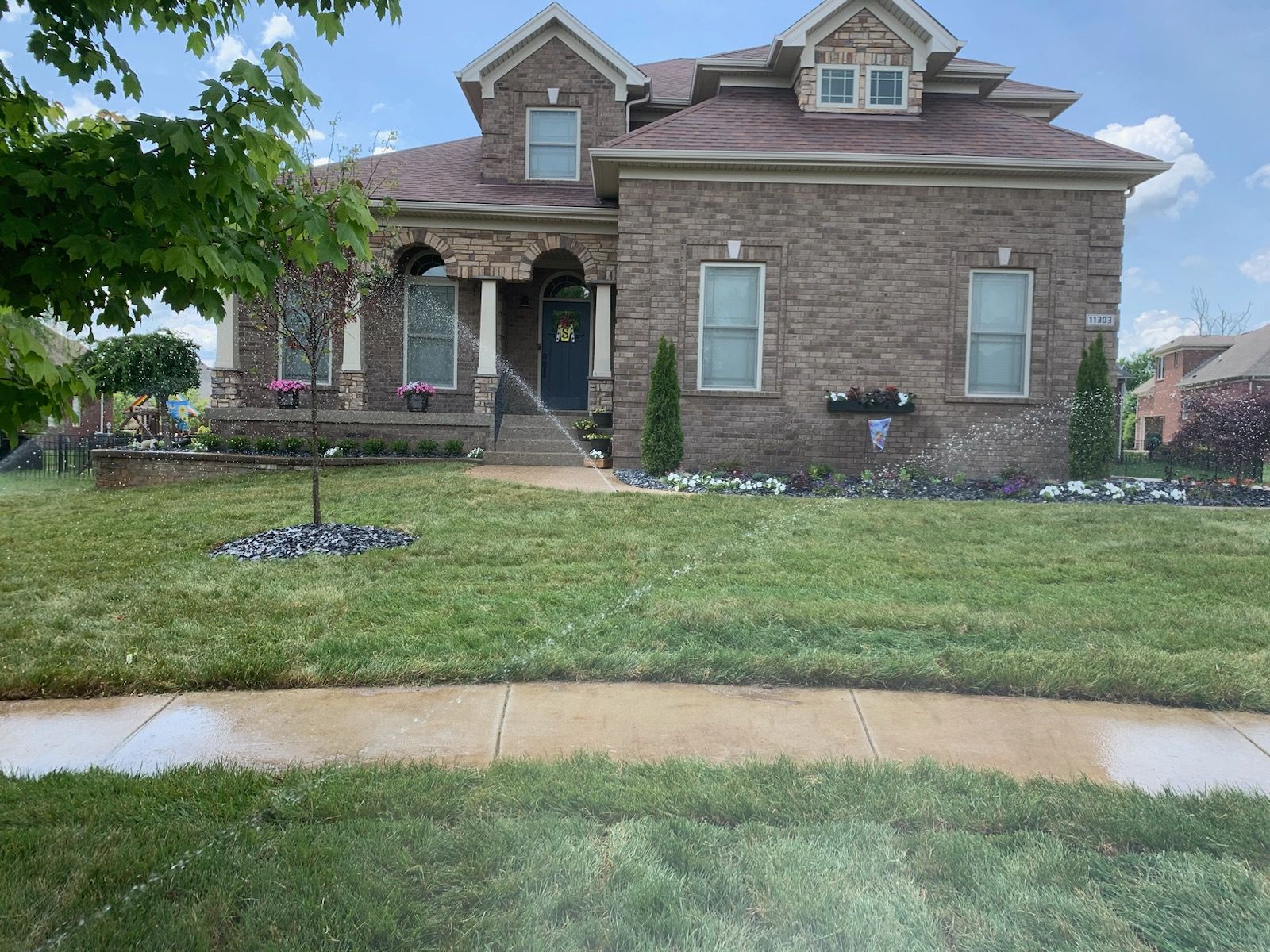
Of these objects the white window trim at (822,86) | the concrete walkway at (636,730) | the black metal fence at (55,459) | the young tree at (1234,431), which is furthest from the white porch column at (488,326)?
the concrete walkway at (636,730)

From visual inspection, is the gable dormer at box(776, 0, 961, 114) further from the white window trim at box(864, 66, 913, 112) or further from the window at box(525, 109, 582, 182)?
the window at box(525, 109, 582, 182)

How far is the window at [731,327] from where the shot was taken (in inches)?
545

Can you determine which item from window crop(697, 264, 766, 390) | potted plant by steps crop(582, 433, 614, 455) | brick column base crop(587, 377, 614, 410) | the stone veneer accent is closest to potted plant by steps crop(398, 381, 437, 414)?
brick column base crop(587, 377, 614, 410)

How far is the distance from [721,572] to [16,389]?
451 cm

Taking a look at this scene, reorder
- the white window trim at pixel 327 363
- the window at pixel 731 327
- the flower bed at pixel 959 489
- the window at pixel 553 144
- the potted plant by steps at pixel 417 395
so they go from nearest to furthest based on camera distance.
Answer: the flower bed at pixel 959 489 → the window at pixel 731 327 → the potted plant by steps at pixel 417 395 → the white window trim at pixel 327 363 → the window at pixel 553 144

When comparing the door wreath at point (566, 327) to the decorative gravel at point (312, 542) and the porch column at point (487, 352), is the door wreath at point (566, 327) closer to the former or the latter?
the porch column at point (487, 352)

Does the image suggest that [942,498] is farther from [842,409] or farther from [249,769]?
[249,769]

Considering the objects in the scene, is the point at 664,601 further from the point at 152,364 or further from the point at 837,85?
the point at 152,364

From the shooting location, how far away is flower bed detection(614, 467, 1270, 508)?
A: 11188 mm

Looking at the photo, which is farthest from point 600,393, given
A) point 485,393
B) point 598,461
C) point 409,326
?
point 409,326

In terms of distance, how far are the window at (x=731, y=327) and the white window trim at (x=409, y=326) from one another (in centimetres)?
521

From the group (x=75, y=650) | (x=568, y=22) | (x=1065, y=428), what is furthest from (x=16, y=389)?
(x=568, y=22)

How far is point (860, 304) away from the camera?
45.1 ft

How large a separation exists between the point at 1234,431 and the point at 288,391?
14794 millimetres
